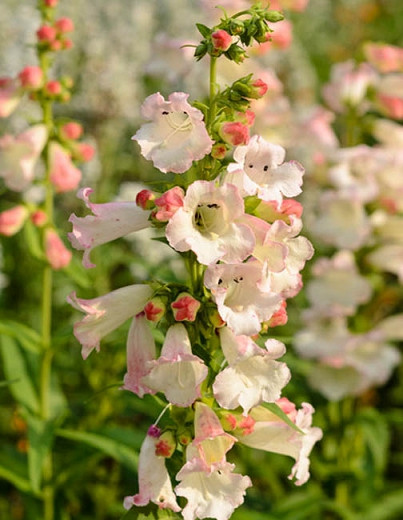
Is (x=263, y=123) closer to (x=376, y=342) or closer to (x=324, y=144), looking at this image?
(x=324, y=144)

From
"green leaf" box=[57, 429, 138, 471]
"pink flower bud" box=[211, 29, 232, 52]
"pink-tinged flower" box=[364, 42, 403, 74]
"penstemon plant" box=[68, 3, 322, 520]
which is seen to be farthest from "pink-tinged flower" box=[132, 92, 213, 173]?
"pink-tinged flower" box=[364, 42, 403, 74]

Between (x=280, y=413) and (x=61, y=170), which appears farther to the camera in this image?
(x=61, y=170)

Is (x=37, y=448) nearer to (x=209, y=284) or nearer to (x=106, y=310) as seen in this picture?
(x=106, y=310)

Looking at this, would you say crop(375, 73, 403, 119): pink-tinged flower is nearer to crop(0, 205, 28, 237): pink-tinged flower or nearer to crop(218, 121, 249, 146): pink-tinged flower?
crop(0, 205, 28, 237): pink-tinged flower

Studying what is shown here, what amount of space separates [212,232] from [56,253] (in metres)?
1.30

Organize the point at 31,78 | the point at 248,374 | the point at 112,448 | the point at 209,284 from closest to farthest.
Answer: the point at 209,284
the point at 248,374
the point at 112,448
the point at 31,78

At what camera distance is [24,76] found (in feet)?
9.45

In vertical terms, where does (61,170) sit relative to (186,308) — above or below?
below

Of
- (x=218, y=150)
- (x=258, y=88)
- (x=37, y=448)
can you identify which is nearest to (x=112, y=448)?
(x=37, y=448)

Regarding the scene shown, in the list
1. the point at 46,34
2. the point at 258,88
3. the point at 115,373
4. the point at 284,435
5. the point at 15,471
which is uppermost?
the point at 258,88

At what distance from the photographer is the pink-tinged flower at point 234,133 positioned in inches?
65.5

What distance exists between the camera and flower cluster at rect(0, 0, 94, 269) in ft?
9.49

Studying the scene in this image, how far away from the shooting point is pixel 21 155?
2912mm

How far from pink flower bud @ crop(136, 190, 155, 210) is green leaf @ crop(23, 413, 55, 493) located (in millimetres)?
1240
